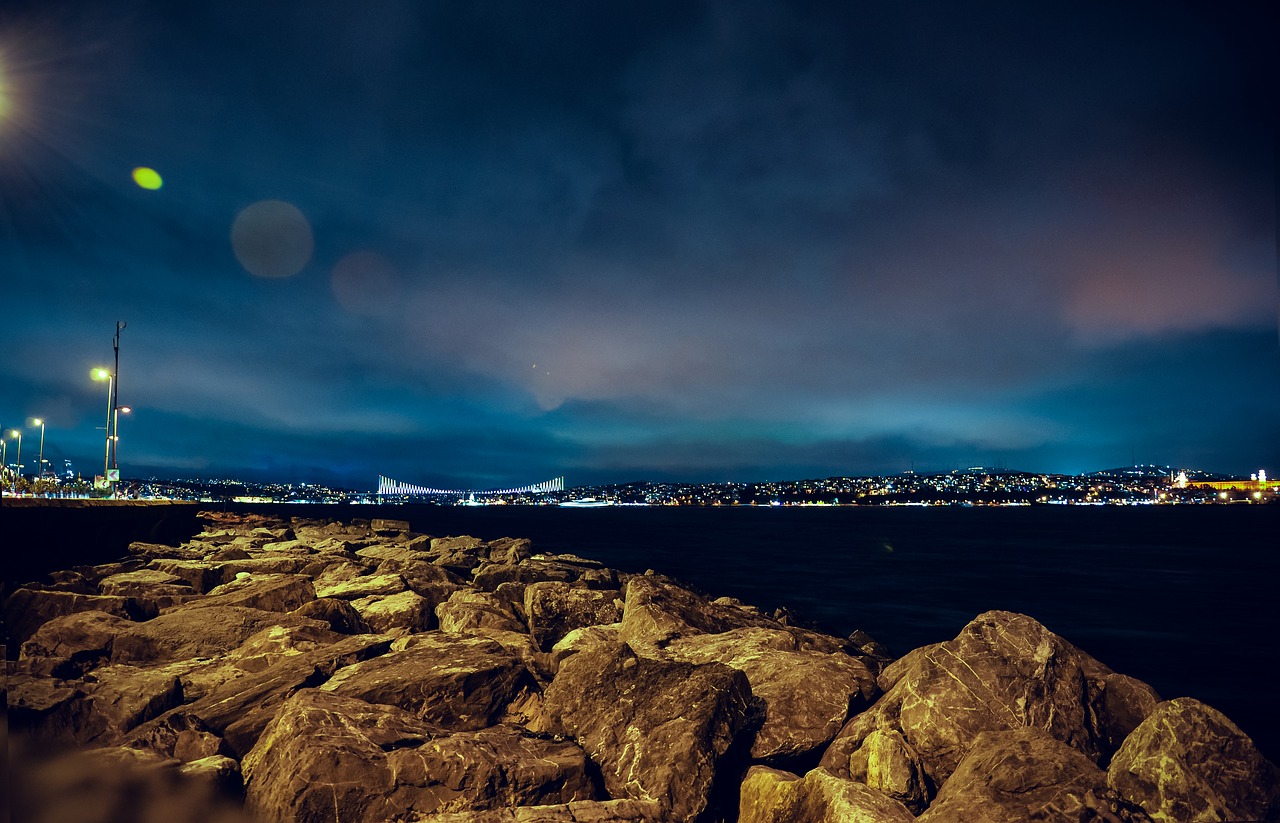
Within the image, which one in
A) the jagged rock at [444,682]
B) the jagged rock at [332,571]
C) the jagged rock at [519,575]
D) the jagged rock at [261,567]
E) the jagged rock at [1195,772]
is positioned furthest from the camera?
the jagged rock at [519,575]

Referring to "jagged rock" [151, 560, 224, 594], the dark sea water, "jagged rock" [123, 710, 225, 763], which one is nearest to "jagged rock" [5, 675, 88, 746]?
"jagged rock" [123, 710, 225, 763]

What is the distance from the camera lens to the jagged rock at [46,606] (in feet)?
35.3

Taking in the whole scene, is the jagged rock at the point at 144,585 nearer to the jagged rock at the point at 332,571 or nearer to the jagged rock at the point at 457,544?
the jagged rock at the point at 332,571

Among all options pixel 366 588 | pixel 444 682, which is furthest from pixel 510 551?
pixel 444 682

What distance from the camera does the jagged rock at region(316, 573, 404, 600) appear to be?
13.3 metres

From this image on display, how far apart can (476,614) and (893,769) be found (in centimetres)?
715

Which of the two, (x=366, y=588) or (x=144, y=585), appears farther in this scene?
(x=144, y=585)

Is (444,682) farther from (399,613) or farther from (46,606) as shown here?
(46,606)

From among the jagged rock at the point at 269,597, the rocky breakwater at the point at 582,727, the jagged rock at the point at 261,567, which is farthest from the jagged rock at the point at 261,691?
the jagged rock at the point at 261,567

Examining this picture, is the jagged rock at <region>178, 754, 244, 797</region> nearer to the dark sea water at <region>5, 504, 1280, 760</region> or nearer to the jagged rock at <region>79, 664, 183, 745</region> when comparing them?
the jagged rock at <region>79, 664, 183, 745</region>

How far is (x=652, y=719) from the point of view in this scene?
6.98 metres

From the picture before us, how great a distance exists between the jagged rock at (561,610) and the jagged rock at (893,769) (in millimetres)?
6356

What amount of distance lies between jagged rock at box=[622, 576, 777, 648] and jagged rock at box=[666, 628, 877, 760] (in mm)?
1207

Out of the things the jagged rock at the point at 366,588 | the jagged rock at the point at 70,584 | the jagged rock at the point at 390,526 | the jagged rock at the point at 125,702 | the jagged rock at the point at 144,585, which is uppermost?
the jagged rock at the point at 70,584
